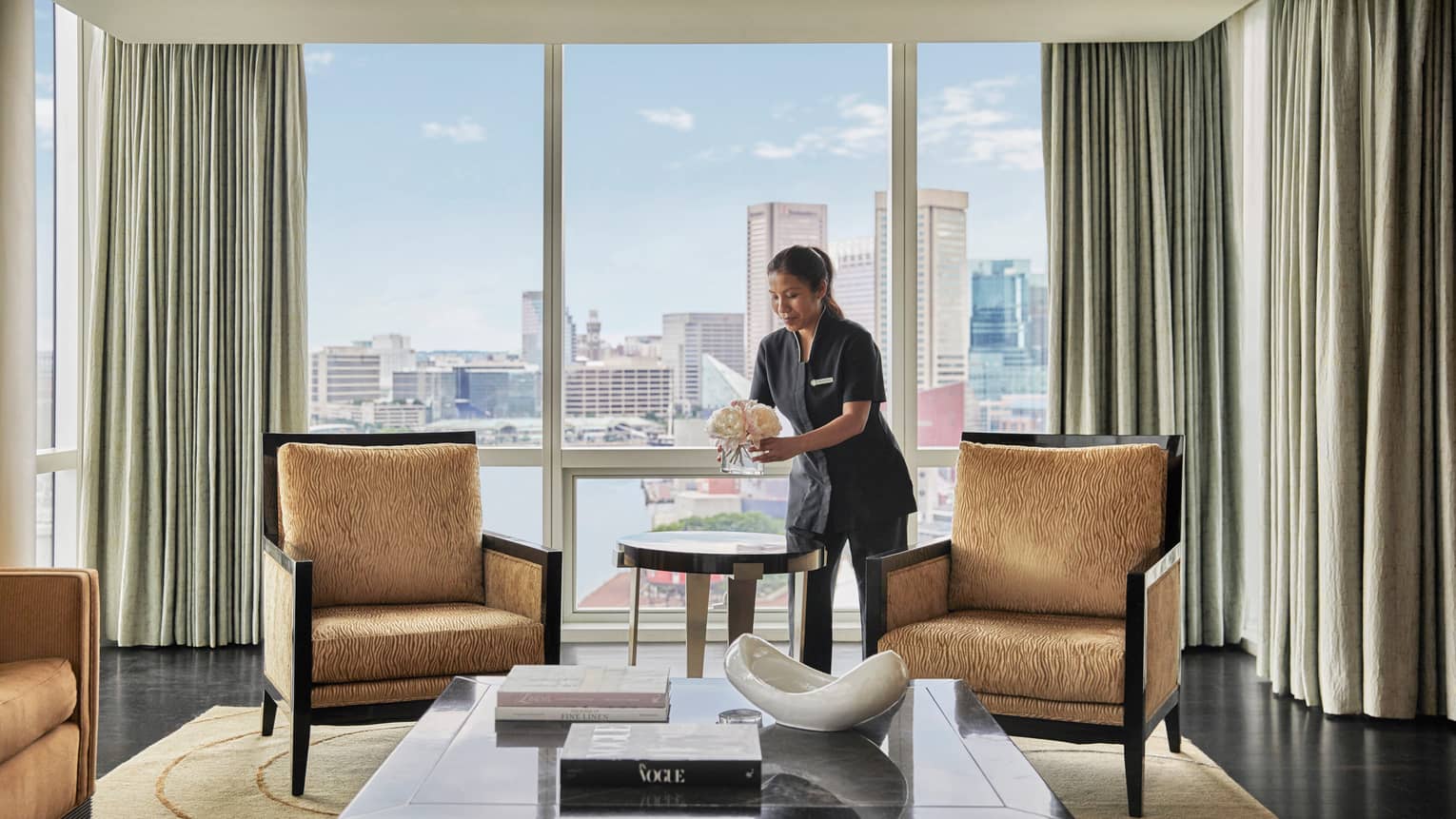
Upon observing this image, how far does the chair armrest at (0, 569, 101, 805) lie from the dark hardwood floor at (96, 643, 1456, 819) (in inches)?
25.3

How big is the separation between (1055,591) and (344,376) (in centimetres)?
307

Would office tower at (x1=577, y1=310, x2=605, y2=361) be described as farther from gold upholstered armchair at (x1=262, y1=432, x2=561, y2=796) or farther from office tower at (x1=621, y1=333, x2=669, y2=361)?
gold upholstered armchair at (x1=262, y1=432, x2=561, y2=796)

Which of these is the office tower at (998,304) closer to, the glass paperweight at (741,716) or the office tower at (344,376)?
the office tower at (344,376)

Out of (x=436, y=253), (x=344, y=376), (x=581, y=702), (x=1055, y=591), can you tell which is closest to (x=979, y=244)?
(x=1055, y=591)

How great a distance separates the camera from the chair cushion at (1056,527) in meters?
3.06

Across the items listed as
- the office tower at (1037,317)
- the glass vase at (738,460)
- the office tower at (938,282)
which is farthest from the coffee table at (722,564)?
the office tower at (1037,317)

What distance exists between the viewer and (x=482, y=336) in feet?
15.6

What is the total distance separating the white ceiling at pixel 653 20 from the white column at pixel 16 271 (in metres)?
0.49

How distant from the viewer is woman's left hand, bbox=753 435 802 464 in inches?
134

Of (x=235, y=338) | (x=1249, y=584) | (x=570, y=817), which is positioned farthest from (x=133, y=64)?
(x=1249, y=584)

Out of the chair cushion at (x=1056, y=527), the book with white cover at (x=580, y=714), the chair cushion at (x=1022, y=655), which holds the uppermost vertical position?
Result: the chair cushion at (x=1056, y=527)

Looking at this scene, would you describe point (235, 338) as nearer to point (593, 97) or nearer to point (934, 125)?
point (593, 97)

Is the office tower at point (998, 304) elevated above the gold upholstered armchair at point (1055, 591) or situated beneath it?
elevated above

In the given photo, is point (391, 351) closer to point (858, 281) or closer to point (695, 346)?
point (695, 346)
